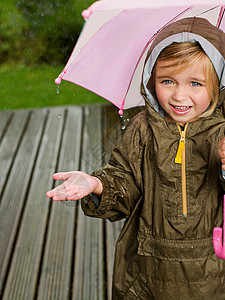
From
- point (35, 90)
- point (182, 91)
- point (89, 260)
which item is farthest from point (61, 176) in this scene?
point (35, 90)

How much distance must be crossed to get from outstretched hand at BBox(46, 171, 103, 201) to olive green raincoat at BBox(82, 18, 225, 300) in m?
0.06

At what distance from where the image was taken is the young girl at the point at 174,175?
1.38m

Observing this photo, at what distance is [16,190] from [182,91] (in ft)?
6.64

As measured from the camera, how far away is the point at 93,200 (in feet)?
4.59

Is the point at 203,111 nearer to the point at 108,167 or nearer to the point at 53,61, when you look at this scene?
the point at 108,167

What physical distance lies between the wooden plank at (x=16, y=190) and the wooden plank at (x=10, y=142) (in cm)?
4

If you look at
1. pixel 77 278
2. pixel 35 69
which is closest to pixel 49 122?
pixel 35 69

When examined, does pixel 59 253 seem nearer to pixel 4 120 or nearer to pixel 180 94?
pixel 180 94

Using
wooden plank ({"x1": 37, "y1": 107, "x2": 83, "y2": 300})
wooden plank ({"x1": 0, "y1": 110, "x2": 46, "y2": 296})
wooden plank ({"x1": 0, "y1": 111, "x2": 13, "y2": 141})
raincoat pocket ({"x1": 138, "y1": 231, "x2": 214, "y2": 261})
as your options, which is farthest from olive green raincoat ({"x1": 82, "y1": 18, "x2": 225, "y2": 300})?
wooden plank ({"x1": 0, "y1": 111, "x2": 13, "y2": 141})

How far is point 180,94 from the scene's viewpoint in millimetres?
1369

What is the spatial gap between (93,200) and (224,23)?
2.24ft

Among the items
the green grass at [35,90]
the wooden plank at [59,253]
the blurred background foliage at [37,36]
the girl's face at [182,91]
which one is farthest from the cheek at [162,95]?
the blurred background foliage at [37,36]

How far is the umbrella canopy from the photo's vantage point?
148 cm

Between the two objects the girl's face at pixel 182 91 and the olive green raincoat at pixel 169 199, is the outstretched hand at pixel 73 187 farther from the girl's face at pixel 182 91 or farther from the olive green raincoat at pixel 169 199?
→ the girl's face at pixel 182 91
